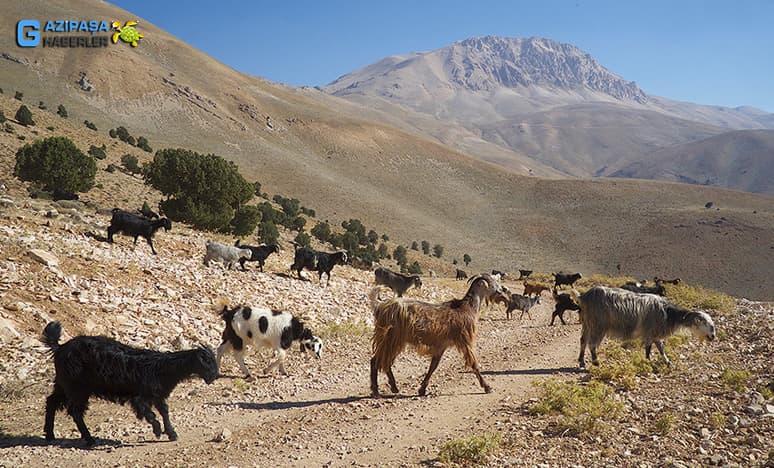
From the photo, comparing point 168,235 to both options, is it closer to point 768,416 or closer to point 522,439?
point 522,439

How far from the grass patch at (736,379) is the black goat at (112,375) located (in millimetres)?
8753

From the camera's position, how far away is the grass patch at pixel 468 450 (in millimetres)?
6074

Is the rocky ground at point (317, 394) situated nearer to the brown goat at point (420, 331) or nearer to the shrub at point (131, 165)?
the brown goat at point (420, 331)

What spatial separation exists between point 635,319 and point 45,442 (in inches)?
445

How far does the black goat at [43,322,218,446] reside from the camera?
21.3ft

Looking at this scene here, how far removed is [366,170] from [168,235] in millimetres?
86676

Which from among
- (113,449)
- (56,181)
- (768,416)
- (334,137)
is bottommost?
(113,449)

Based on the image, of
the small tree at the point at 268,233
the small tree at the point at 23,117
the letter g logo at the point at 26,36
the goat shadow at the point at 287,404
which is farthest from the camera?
the letter g logo at the point at 26,36

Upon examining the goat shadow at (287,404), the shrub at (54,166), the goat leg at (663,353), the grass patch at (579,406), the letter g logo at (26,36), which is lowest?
the goat shadow at (287,404)

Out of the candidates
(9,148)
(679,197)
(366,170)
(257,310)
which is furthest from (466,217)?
(257,310)

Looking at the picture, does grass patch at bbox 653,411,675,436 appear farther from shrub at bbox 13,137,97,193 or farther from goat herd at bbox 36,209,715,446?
shrub at bbox 13,137,97,193

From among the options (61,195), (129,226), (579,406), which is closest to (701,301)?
(579,406)

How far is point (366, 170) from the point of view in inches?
4259

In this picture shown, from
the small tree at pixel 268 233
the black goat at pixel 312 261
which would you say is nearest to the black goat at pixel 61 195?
the small tree at pixel 268 233
